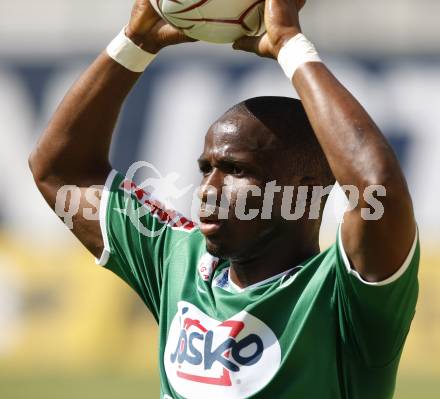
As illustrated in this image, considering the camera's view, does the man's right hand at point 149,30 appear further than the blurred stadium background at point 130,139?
No

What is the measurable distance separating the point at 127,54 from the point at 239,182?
903 millimetres

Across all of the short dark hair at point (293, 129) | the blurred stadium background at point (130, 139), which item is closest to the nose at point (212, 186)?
the short dark hair at point (293, 129)

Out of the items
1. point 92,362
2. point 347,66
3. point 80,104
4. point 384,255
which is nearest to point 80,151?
point 80,104

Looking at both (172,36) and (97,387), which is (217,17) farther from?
(97,387)

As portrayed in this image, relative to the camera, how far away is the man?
3.46 m

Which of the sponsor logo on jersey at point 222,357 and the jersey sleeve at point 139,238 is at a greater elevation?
the jersey sleeve at point 139,238

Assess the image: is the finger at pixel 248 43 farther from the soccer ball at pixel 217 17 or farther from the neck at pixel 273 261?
the neck at pixel 273 261

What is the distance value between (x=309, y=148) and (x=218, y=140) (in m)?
0.35

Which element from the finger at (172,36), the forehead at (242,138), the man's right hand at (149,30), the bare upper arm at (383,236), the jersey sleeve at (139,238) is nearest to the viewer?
the bare upper arm at (383,236)

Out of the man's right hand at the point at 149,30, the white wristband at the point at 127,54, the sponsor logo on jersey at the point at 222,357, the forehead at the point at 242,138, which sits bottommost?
the sponsor logo on jersey at the point at 222,357

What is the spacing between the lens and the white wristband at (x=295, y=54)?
361cm

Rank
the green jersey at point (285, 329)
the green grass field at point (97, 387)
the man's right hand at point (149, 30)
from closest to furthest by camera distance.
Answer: the green jersey at point (285, 329)
the man's right hand at point (149, 30)
the green grass field at point (97, 387)

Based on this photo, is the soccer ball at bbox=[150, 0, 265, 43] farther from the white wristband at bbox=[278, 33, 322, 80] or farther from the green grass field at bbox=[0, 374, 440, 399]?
the green grass field at bbox=[0, 374, 440, 399]

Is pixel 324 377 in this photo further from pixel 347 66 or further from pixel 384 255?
pixel 347 66
